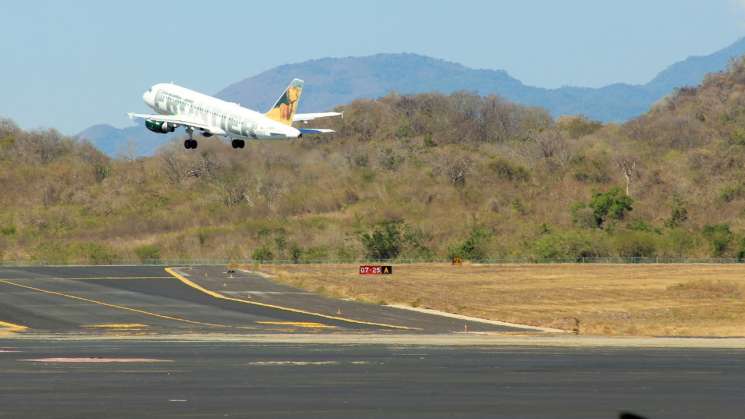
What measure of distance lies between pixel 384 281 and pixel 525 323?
32840 millimetres

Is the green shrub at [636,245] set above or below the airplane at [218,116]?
below

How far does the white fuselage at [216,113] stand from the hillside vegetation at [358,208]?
4567 cm

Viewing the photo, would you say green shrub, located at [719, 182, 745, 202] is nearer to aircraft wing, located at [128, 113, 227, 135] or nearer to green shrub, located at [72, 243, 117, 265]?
green shrub, located at [72, 243, 117, 265]

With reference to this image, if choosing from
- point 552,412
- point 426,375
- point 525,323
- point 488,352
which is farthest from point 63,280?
point 552,412

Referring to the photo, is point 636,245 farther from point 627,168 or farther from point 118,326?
point 118,326

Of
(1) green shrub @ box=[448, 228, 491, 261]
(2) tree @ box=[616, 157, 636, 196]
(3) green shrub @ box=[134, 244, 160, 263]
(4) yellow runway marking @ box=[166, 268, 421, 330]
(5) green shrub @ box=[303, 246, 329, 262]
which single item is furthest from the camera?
(2) tree @ box=[616, 157, 636, 196]

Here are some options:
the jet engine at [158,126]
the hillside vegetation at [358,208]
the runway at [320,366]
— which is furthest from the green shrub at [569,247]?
the runway at [320,366]

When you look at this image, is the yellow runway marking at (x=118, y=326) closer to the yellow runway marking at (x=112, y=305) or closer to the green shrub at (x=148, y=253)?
the yellow runway marking at (x=112, y=305)

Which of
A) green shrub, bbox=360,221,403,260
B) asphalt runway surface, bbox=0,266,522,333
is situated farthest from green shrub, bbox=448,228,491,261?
asphalt runway surface, bbox=0,266,522,333

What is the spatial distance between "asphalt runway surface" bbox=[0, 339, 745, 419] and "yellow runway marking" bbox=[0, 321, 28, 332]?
9636mm

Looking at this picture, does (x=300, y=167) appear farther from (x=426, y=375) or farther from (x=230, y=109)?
(x=426, y=375)

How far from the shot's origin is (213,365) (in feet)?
157

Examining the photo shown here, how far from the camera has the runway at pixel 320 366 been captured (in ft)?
118

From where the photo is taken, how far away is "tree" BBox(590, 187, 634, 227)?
551ft
